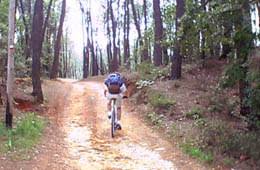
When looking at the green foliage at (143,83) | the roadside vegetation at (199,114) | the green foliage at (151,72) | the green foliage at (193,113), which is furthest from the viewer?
the green foliage at (151,72)

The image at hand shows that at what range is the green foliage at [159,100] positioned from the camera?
10.6 m

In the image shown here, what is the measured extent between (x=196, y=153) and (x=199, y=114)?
2695 mm

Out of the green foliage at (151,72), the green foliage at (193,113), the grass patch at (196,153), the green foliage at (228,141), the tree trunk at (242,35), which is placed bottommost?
the grass patch at (196,153)

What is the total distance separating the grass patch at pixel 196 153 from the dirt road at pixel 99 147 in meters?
0.18

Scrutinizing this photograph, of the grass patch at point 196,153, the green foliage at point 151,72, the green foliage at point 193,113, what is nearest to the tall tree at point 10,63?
the grass patch at point 196,153

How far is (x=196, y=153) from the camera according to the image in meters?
6.91

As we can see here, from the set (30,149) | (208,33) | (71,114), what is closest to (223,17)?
(208,33)

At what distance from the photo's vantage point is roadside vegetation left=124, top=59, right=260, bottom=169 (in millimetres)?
6773

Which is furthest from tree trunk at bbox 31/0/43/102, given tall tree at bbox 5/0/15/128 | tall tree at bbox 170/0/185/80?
tall tree at bbox 170/0/185/80

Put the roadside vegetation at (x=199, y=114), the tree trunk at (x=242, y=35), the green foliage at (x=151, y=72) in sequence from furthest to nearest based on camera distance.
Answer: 1. the green foliage at (x=151, y=72)
2. the roadside vegetation at (x=199, y=114)
3. the tree trunk at (x=242, y=35)

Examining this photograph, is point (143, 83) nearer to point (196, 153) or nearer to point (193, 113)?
point (193, 113)

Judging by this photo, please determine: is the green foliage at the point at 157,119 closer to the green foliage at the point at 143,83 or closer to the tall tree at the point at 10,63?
the green foliage at the point at 143,83

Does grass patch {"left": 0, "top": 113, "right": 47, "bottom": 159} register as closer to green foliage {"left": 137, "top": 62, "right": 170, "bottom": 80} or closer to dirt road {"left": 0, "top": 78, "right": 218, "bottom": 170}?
dirt road {"left": 0, "top": 78, "right": 218, "bottom": 170}

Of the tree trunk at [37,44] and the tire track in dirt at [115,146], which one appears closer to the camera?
the tire track in dirt at [115,146]
